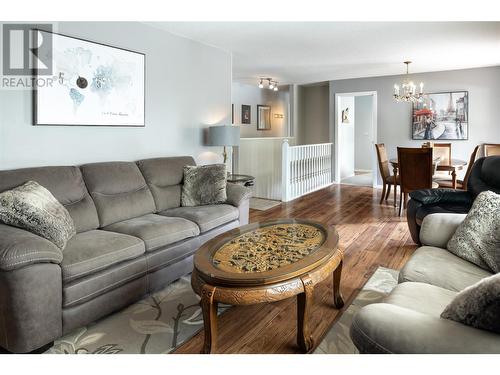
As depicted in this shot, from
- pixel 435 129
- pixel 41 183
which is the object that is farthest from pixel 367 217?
pixel 41 183

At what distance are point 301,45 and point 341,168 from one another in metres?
4.51

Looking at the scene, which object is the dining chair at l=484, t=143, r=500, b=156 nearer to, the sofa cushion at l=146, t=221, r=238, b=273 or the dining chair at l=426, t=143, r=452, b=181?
the dining chair at l=426, t=143, r=452, b=181

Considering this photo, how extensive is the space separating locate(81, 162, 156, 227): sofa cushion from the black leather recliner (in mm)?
2427

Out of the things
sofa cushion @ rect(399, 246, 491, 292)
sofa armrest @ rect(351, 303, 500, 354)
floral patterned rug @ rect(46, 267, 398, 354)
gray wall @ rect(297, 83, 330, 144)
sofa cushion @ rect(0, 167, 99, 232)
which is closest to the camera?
sofa armrest @ rect(351, 303, 500, 354)

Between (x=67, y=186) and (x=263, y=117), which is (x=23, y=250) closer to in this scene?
(x=67, y=186)

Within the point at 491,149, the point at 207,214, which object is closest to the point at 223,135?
the point at 207,214

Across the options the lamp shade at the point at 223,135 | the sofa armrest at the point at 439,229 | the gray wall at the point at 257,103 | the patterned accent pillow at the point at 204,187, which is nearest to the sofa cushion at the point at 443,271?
the sofa armrest at the point at 439,229

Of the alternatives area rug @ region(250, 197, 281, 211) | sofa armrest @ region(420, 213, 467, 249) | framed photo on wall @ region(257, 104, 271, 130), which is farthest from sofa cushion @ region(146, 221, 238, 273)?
framed photo on wall @ region(257, 104, 271, 130)

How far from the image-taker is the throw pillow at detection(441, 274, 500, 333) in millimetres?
1081

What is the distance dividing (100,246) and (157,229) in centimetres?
48

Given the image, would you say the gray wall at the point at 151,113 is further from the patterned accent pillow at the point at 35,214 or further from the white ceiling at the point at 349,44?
the patterned accent pillow at the point at 35,214

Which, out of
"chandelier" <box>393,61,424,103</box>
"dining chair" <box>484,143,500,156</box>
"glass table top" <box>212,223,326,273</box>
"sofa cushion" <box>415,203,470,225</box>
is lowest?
"glass table top" <box>212,223,326,273</box>

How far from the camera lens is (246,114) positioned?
344 inches

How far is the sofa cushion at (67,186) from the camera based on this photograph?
2.51 metres
